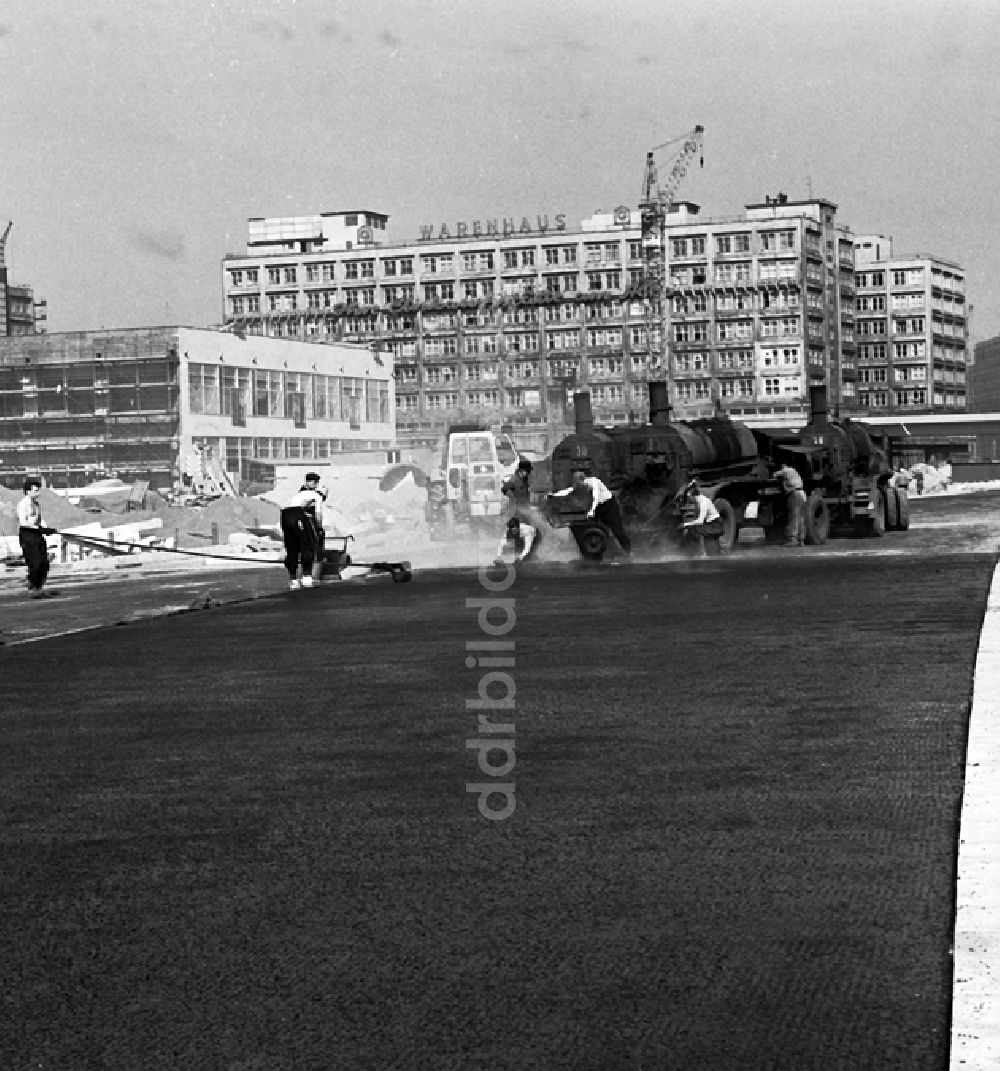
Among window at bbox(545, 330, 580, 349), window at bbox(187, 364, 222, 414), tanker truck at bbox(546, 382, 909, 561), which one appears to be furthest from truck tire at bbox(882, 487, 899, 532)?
window at bbox(545, 330, 580, 349)

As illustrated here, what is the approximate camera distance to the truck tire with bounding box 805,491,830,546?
130ft

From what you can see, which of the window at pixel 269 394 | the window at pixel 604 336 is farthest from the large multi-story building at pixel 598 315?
the window at pixel 269 394

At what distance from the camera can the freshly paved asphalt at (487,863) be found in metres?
5.61

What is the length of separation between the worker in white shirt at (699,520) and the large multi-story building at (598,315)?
146 metres

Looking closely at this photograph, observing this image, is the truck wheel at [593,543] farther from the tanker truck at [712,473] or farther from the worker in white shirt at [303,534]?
the worker in white shirt at [303,534]

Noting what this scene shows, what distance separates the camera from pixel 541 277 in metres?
192

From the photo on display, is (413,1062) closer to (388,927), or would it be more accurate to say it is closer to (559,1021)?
(559,1021)

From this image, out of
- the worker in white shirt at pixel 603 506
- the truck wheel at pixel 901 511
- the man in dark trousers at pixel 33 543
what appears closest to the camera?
the man in dark trousers at pixel 33 543

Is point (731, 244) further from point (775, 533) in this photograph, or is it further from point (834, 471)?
point (775, 533)

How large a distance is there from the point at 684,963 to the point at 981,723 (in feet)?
18.5

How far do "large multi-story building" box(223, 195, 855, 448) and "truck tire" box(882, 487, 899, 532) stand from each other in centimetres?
13615

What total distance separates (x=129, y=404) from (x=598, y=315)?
306 feet

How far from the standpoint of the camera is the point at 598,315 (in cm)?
19000

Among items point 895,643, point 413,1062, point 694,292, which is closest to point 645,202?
point 694,292
